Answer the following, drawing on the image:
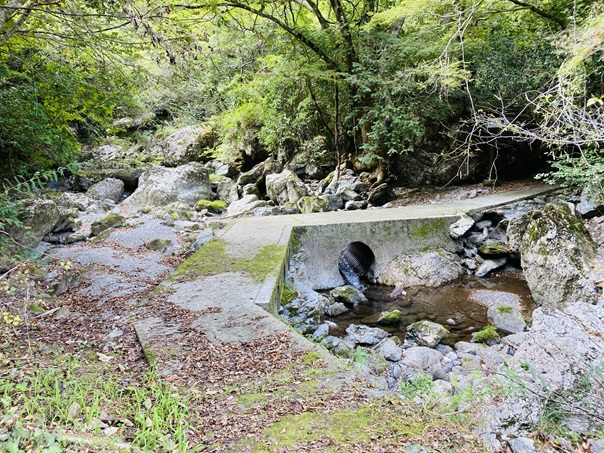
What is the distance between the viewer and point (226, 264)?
493cm

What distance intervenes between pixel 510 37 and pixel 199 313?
9.58 m

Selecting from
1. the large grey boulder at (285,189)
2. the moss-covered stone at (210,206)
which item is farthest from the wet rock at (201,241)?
the moss-covered stone at (210,206)

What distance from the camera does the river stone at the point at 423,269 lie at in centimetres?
689

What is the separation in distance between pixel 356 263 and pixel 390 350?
3783mm

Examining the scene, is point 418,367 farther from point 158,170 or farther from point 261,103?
point 158,170

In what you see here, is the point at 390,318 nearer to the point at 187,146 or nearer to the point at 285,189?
the point at 285,189

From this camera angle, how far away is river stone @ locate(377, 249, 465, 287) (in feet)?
22.6

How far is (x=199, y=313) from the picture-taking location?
3.35 metres

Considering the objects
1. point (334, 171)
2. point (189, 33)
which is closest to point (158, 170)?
point (334, 171)

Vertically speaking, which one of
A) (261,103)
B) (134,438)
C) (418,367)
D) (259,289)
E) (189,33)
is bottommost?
(418,367)

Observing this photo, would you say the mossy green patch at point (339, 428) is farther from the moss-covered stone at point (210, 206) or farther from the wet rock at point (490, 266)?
the moss-covered stone at point (210, 206)

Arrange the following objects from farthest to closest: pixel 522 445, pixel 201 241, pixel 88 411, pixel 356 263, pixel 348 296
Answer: pixel 356 263 → pixel 201 241 → pixel 348 296 → pixel 522 445 → pixel 88 411

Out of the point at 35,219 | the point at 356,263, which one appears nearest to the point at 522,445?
the point at 356,263

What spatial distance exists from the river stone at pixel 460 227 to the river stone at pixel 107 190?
10.9 meters
